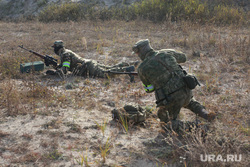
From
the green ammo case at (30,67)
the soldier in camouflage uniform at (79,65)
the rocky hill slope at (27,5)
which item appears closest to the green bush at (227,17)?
Answer: the soldier in camouflage uniform at (79,65)

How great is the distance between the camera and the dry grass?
3.44m

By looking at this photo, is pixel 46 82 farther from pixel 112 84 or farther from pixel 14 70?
pixel 112 84

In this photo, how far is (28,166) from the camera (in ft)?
11.0

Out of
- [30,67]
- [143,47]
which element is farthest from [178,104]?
[30,67]

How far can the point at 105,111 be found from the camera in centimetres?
501

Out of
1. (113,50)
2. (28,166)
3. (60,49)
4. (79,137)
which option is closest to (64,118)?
(79,137)

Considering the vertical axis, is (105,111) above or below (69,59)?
below

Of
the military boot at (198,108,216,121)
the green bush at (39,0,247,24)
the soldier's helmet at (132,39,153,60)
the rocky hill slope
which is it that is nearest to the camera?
the military boot at (198,108,216,121)

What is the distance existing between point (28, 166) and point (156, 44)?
7.16 meters

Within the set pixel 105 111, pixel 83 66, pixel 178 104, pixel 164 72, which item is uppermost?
pixel 164 72

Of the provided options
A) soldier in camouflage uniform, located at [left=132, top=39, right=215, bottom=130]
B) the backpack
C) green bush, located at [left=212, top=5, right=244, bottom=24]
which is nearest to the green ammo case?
the backpack

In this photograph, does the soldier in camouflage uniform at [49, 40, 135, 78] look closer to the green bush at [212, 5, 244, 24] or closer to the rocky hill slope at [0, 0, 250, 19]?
the green bush at [212, 5, 244, 24]

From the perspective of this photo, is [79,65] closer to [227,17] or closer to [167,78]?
[167,78]

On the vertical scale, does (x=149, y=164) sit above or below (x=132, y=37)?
below
